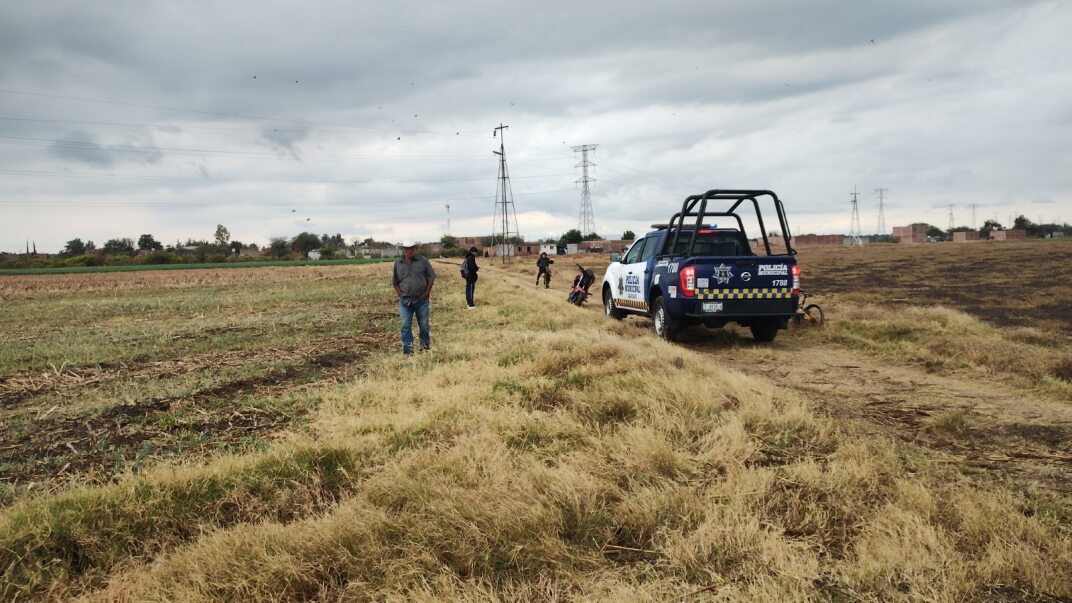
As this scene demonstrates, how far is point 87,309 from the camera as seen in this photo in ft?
67.7

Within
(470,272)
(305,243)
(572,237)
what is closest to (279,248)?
(305,243)

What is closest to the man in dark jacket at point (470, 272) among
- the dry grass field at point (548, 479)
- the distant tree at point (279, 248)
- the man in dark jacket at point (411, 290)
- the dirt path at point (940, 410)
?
the man in dark jacket at point (411, 290)

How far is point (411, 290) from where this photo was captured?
9.24 metres

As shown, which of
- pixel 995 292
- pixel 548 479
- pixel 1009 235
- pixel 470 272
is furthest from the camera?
pixel 1009 235

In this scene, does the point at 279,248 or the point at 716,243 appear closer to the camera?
the point at 716,243

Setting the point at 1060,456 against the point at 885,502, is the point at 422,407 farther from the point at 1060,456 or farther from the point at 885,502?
the point at 1060,456

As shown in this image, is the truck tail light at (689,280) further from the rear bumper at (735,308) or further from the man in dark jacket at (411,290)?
→ the man in dark jacket at (411,290)

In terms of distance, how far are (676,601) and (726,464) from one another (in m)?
1.49

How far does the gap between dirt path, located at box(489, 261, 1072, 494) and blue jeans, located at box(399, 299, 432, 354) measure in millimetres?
4592

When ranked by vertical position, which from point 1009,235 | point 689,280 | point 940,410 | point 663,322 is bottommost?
point 940,410

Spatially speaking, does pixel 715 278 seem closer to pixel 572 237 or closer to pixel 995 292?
pixel 995 292

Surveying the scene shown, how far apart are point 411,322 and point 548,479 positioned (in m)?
6.14

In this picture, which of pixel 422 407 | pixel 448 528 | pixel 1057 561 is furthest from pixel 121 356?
pixel 1057 561

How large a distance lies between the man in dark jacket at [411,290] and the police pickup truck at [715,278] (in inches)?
154
